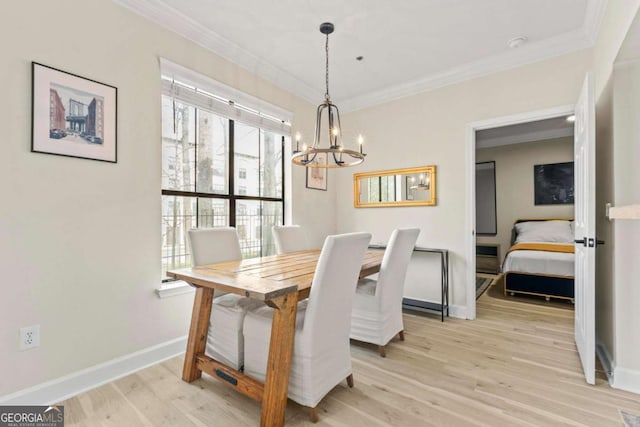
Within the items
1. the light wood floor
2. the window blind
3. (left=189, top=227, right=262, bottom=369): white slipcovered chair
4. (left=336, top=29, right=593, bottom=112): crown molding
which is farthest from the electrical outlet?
(left=336, top=29, right=593, bottom=112): crown molding

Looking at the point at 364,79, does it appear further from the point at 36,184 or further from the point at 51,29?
the point at 36,184

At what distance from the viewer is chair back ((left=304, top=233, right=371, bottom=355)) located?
153cm

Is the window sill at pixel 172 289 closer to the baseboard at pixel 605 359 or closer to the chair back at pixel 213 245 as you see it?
the chair back at pixel 213 245

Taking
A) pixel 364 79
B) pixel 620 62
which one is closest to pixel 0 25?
pixel 364 79

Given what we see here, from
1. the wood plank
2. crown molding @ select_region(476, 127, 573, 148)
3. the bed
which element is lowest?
the wood plank

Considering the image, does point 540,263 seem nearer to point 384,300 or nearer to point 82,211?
point 384,300

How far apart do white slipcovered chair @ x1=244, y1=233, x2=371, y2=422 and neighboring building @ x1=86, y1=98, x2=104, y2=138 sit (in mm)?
1538

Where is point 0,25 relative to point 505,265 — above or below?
above

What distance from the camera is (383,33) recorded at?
99.7 inches

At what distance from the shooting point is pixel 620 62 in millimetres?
1864

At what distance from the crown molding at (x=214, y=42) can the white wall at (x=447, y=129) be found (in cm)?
110

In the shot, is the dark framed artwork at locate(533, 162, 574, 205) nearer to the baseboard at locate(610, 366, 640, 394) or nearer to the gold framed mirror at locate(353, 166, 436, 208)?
the gold framed mirror at locate(353, 166, 436, 208)

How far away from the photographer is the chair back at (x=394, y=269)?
2.26m

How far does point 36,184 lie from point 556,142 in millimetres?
6722
